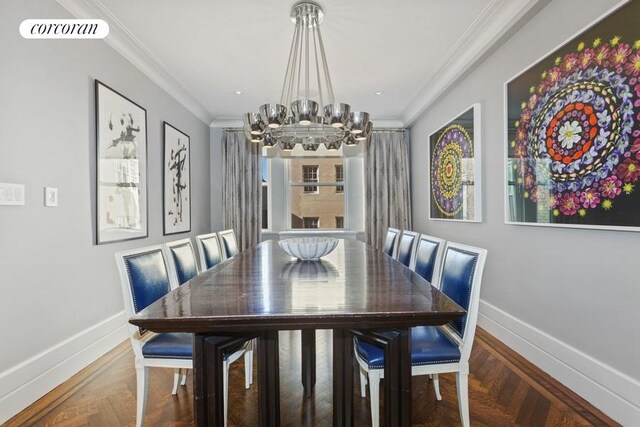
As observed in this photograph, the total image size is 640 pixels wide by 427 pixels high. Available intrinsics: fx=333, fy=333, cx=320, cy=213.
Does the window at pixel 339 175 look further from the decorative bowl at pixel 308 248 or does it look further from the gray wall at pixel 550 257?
the decorative bowl at pixel 308 248

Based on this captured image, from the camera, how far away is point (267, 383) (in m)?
1.41

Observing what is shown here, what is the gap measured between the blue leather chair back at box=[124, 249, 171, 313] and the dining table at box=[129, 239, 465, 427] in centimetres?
31

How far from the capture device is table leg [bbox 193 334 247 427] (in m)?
1.13

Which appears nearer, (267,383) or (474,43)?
(267,383)

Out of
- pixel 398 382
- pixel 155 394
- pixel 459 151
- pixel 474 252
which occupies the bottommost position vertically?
pixel 155 394

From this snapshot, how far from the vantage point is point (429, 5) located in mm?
2293

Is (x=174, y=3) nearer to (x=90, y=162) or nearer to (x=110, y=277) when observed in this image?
(x=90, y=162)

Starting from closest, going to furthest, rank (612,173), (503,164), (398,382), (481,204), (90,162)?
(398,382)
(612,173)
(90,162)
(503,164)
(481,204)

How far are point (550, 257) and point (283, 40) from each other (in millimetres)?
2503

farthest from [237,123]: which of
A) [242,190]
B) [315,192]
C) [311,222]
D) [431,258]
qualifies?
[431,258]

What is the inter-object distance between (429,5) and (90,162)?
8.61 ft

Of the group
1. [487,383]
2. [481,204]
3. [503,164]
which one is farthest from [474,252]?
[481,204]

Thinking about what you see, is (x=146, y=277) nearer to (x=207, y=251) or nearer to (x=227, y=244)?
(x=207, y=251)

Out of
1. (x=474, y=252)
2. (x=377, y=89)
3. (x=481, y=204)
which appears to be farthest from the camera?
(x=377, y=89)
